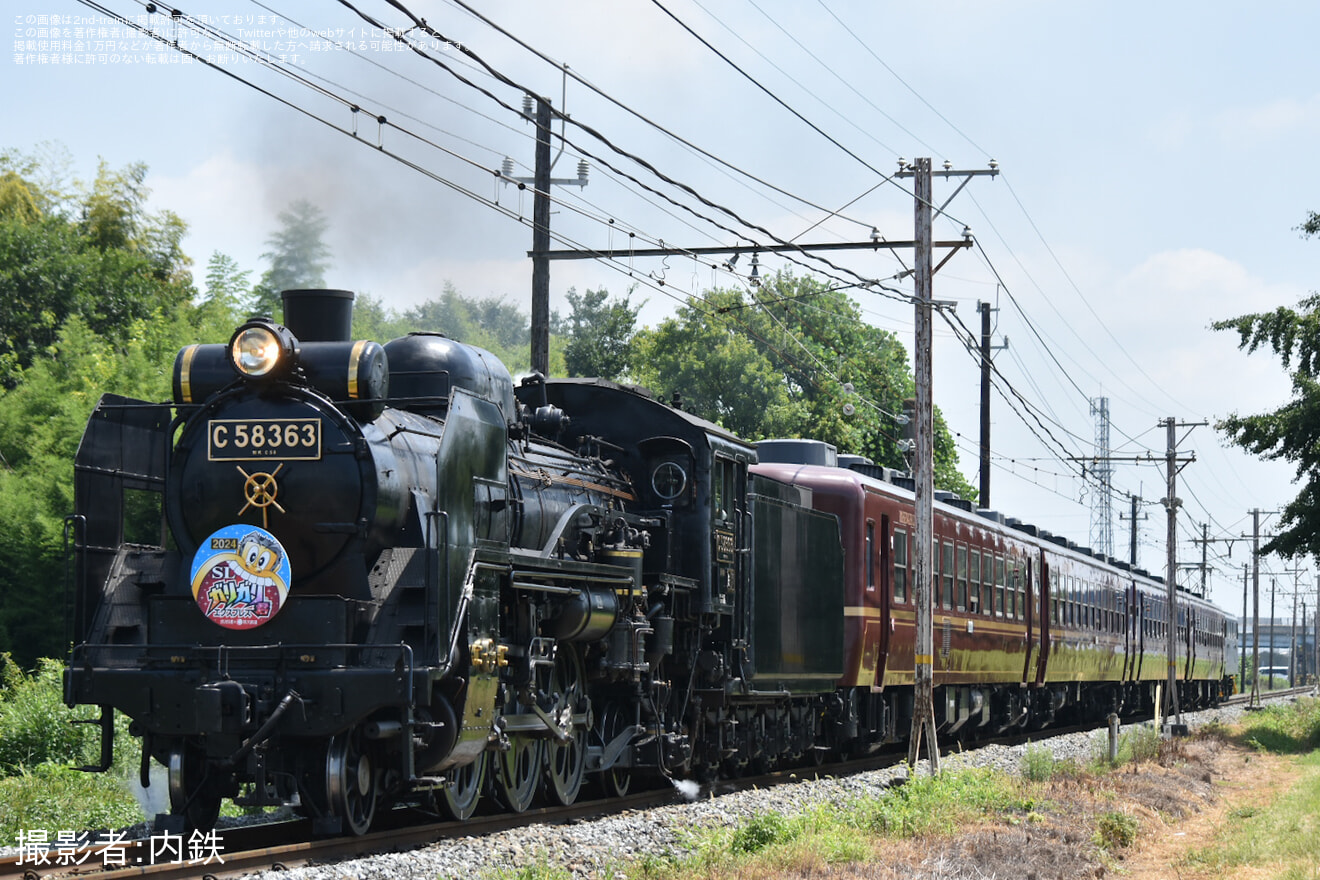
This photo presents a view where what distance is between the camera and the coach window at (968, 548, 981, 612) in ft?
74.4

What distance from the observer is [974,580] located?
75.2ft

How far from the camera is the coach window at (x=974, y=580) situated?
22688 mm

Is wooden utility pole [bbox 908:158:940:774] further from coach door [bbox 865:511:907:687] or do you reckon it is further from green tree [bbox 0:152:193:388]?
green tree [bbox 0:152:193:388]

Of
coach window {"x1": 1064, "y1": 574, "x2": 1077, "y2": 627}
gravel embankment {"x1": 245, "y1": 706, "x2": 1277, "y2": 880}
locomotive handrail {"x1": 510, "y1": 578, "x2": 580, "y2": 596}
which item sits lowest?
gravel embankment {"x1": 245, "y1": 706, "x2": 1277, "y2": 880}

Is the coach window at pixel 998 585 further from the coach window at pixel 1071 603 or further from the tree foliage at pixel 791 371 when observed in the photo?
the tree foliage at pixel 791 371

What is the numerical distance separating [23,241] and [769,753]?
2886cm

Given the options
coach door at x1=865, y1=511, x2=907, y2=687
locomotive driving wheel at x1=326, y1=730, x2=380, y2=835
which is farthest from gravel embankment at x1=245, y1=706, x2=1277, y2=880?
coach door at x1=865, y1=511, x2=907, y2=687

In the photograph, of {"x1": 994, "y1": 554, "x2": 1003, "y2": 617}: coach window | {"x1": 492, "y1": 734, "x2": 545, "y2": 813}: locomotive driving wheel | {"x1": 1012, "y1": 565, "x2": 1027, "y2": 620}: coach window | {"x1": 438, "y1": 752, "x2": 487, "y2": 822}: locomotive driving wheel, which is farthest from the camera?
{"x1": 1012, "y1": 565, "x2": 1027, "y2": 620}: coach window

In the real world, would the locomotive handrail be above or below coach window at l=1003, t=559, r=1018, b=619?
above

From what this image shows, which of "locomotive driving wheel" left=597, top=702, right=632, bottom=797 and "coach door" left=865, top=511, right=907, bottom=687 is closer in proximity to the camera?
"locomotive driving wheel" left=597, top=702, right=632, bottom=797

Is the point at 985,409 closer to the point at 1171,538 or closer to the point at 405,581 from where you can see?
the point at 1171,538

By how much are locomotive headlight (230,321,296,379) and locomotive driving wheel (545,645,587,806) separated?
3.36 m

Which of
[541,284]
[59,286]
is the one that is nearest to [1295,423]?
[541,284]

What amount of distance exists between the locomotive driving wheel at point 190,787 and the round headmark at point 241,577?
931 mm
